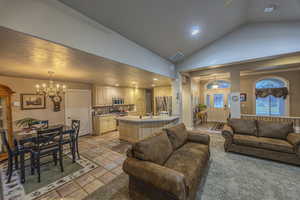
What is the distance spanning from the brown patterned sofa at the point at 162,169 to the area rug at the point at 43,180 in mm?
1516

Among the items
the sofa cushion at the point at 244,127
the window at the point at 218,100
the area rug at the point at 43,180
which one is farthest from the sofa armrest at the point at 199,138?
the window at the point at 218,100

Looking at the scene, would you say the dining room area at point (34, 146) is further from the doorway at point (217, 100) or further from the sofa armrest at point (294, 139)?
the doorway at point (217, 100)

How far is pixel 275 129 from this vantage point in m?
Result: 2.99

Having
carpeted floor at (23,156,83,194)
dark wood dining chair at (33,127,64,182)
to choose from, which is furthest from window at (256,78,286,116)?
dark wood dining chair at (33,127,64,182)

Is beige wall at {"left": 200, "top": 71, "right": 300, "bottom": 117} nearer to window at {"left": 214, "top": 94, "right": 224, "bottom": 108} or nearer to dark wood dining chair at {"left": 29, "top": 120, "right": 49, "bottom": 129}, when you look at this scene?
window at {"left": 214, "top": 94, "right": 224, "bottom": 108}

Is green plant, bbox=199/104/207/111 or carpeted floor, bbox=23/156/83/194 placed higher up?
Answer: green plant, bbox=199/104/207/111

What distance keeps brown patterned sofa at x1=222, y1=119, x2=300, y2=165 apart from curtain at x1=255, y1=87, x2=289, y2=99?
4.10 metres

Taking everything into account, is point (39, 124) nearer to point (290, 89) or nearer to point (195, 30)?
point (195, 30)

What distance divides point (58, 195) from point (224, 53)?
565 centimetres

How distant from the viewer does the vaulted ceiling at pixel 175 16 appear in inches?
79.3

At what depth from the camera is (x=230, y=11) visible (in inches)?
116

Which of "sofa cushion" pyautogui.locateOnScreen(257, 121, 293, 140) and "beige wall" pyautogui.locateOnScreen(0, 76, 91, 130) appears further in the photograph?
"beige wall" pyautogui.locateOnScreen(0, 76, 91, 130)

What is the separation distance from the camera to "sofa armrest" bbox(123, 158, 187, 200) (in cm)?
126

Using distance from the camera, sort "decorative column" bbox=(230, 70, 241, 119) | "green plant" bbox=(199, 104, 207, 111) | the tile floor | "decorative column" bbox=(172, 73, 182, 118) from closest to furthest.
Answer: the tile floor
"decorative column" bbox=(230, 70, 241, 119)
"decorative column" bbox=(172, 73, 182, 118)
"green plant" bbox=(199, 104, 207, 111)
